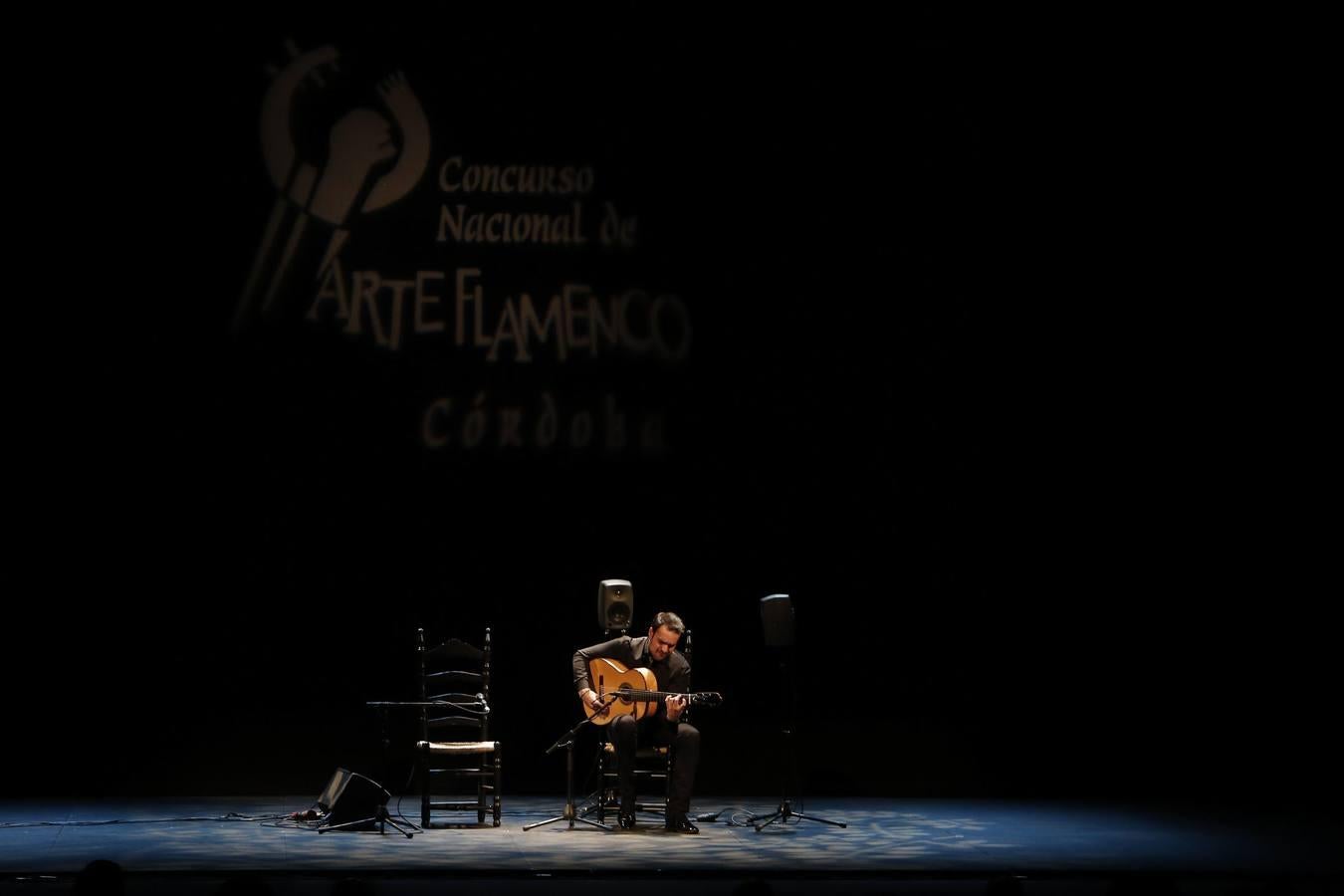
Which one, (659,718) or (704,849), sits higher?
(659,718)

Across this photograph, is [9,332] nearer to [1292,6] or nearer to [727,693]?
[727,693]

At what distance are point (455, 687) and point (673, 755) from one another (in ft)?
5.56

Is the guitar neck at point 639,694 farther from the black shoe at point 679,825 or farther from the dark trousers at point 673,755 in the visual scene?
the black shoe at point 679,825

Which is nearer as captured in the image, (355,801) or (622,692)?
(355,801)

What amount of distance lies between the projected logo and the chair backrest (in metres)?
2.07

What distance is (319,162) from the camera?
9312 millimetres

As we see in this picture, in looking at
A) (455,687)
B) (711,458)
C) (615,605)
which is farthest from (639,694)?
(711,458)

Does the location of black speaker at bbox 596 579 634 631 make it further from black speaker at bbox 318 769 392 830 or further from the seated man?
black speaker at bbox 318 769 392 830

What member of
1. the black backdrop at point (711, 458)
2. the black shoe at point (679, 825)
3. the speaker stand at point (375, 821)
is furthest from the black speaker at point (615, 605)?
the speaker stand at point (375, 821)

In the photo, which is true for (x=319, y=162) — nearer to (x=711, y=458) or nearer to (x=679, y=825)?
(x=711, y=458)

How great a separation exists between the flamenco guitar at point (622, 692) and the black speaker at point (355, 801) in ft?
3.48

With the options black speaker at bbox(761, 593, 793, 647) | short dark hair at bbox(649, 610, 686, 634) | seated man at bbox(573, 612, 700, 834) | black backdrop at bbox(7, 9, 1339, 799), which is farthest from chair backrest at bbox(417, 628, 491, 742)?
black speaker at bbox(761, 593, 793, 647)

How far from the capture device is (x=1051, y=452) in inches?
385

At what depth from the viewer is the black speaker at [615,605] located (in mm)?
8455
